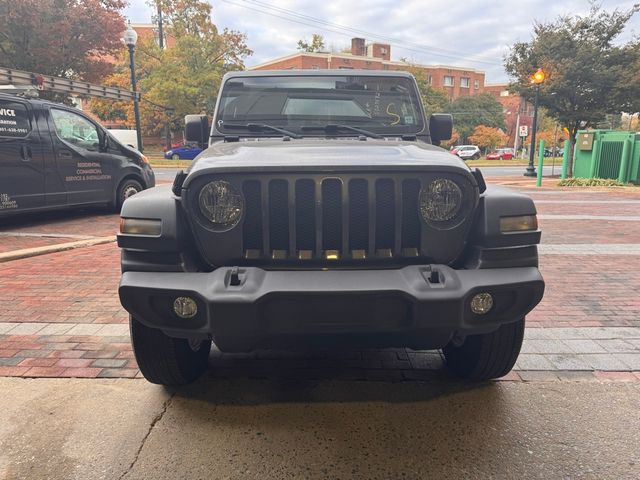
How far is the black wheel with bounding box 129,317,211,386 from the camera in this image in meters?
2.66

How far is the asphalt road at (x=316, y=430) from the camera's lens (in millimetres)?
2238

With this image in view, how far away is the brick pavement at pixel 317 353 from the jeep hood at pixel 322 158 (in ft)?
4.67

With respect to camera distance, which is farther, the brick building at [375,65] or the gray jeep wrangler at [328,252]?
the brick building at [375,65]

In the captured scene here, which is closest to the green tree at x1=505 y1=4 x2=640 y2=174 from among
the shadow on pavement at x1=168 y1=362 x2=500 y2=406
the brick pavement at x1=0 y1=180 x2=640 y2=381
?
the brick pavement at x1=0 y1=180 x2=640 y2=381

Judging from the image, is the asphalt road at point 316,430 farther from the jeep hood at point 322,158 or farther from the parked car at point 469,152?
the parked car at point 469,152

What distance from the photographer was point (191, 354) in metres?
2.96

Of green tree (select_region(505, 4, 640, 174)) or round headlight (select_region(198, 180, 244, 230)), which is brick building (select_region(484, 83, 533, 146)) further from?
round headlight (select_region(198, 180, 244, 230))

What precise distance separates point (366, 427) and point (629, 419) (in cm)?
142

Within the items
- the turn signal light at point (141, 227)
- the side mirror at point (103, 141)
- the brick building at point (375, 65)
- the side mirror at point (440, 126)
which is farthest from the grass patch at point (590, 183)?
the brick building at point (375, 65)

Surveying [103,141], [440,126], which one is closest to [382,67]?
[103,141]

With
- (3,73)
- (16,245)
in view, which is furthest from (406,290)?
(3,73)

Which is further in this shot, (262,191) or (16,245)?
(16,245)

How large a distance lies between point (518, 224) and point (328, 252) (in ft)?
3.09

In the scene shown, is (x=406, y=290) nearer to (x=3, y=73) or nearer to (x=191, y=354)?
→ (x=191, y=354)
